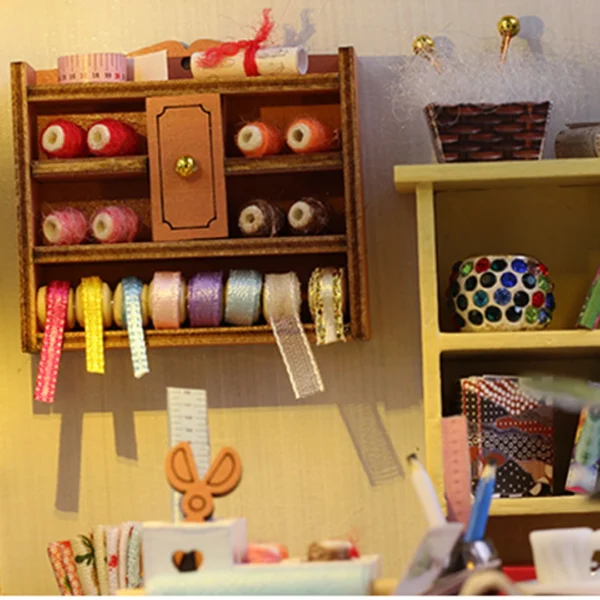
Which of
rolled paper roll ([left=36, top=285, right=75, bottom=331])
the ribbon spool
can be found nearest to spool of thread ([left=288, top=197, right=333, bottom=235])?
the ribbon spool

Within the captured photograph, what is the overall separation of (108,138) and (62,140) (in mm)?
96

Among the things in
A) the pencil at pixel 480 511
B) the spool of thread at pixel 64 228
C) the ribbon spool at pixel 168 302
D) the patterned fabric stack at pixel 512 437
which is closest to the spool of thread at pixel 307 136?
the ribbon spool at pixel 168 302

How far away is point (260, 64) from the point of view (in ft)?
7.52

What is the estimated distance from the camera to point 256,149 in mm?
2281

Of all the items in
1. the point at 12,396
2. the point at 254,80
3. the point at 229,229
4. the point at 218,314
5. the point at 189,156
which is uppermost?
the point at 254,80

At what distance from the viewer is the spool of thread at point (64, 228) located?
91.0 inches

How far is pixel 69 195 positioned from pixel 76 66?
282mm

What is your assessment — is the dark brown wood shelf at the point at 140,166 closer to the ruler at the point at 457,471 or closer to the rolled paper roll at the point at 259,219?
the rolled paper roll at the point at 259,219

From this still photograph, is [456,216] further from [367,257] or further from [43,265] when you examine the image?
[43,265]

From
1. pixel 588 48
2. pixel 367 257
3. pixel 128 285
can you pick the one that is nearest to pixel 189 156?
pixel 128 285

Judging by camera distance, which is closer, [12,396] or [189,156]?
[189,156]

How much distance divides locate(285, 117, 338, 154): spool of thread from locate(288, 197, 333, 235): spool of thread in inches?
4.1

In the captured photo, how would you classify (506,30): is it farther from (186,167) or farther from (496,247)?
(186,167)

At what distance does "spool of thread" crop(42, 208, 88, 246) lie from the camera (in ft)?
7.58
